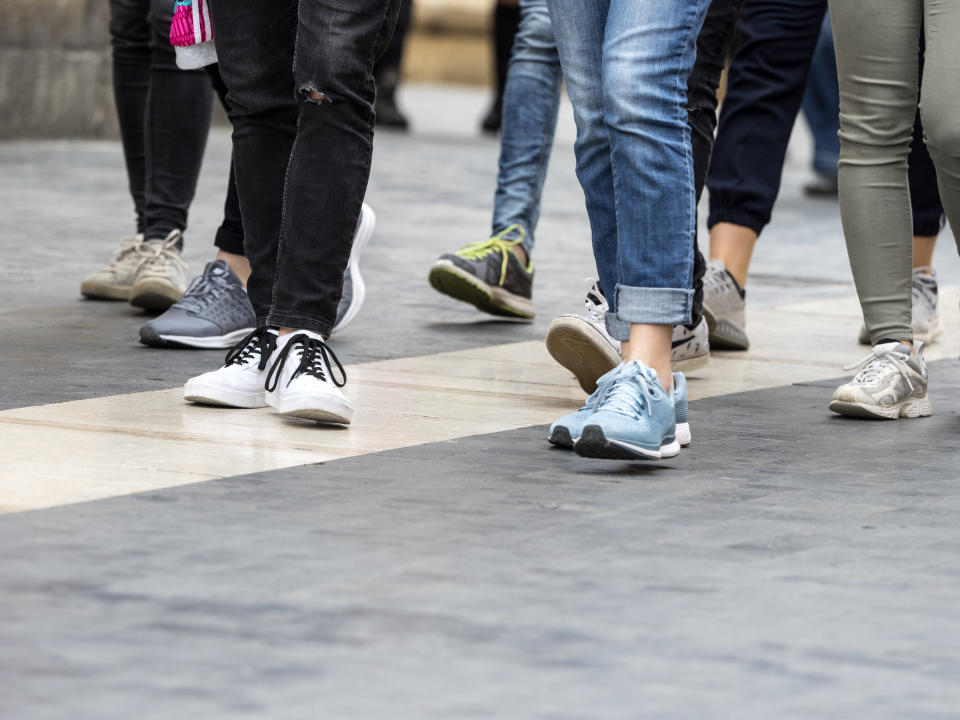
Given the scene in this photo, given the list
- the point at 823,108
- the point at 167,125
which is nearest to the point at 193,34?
the point at 167,125

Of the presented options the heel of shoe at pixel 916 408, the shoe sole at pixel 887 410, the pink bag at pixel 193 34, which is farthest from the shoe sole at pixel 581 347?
the pink bag at pixel 193 34

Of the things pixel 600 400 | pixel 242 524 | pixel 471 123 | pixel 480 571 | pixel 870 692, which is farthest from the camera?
pixel 471 123

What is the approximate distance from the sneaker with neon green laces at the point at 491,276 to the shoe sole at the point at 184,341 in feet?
2.18

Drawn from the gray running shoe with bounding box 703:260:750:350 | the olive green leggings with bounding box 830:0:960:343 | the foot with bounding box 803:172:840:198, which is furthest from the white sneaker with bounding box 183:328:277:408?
the foot with bounding box 803:172:840:198

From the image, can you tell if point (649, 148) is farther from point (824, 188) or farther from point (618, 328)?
point (824, 188)

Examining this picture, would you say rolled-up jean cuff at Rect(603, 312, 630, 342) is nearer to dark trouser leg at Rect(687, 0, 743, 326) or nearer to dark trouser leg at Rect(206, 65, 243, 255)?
dark trouser leg at Rect(687, 0, 743, 326)

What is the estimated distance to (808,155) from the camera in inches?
536

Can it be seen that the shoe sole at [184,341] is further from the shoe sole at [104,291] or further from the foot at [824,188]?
the foot at [824,188]

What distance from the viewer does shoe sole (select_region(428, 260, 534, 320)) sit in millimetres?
4816

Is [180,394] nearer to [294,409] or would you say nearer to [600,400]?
[294,409]

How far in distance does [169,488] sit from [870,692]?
46.8 inches

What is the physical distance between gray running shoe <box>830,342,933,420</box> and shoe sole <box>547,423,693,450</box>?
503 millimetres

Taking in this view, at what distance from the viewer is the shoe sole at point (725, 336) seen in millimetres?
4621

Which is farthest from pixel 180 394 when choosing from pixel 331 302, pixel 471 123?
pixel 471 123
